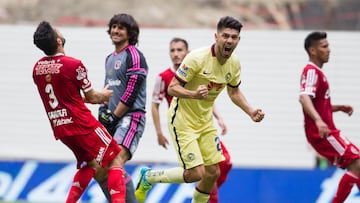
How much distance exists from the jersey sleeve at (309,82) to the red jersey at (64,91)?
2789mm

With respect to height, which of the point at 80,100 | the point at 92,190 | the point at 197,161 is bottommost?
the point at 92,190

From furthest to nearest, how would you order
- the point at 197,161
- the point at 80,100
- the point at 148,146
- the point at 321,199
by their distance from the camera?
1. the point at 148,146
2. the point at 321,199
3. the point at 197,161
4. the point at 80,100

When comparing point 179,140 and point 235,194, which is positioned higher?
point 179,140

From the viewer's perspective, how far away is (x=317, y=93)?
10.5 metres

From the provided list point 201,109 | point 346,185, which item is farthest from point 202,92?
point 346,185

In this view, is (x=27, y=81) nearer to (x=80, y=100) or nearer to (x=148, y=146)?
(x=148, y=146)

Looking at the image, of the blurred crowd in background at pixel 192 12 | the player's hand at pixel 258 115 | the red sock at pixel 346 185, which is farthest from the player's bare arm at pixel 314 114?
the blurred crowd in background at pixel 192 12

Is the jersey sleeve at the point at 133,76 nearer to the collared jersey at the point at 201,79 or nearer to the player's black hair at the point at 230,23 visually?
the collared jersey at the point at 201,79

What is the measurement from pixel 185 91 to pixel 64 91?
46.6 inches

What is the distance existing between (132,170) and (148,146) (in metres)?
0.91

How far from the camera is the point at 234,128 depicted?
1486 centimetres

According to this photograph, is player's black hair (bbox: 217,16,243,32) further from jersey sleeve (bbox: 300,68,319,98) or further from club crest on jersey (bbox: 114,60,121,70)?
jersey sleeve (bbox: 300,68,319,98)

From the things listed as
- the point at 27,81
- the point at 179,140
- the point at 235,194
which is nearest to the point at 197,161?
the point at 179,140

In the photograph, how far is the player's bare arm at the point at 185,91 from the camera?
8547 mm
